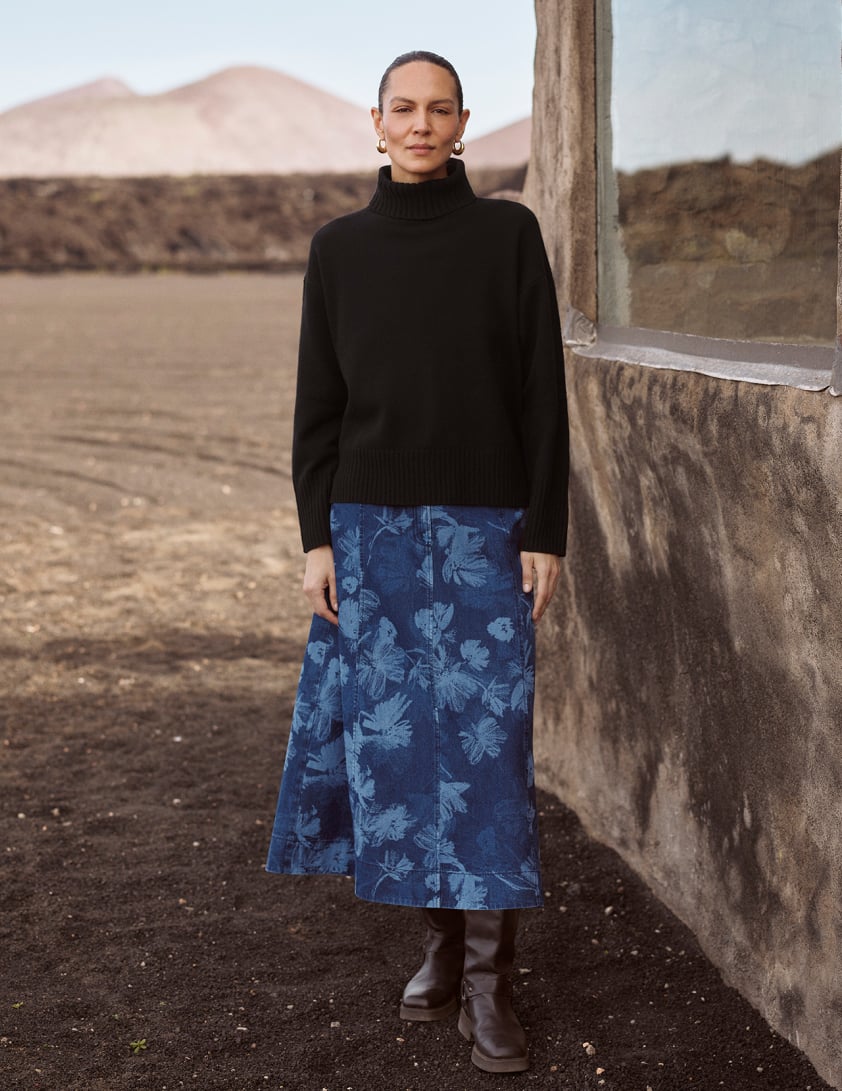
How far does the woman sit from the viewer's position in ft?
8.26

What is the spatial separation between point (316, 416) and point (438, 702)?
1.92 feet

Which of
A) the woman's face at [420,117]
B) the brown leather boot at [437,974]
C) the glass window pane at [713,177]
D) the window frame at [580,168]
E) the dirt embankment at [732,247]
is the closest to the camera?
the woman's face at [420,117]

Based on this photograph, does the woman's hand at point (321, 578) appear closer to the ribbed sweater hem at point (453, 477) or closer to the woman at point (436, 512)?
the woman at point (436, 512)

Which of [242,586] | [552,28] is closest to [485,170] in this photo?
[242,586]

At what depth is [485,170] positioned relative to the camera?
39688 millimetres

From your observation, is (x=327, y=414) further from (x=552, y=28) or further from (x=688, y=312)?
(x=552, y=28)

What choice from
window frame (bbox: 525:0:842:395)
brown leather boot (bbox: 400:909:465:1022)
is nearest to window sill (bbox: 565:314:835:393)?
window frame (bbox: 525:0:842:395)

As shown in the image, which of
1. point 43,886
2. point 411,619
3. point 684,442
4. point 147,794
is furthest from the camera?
point 147,794

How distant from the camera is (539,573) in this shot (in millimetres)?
2578

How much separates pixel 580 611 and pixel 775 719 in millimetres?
1085

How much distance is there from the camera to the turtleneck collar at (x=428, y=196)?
2.51 m

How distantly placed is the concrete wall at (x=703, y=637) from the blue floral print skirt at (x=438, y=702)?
0.47 m

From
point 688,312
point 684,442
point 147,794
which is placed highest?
point 688,312

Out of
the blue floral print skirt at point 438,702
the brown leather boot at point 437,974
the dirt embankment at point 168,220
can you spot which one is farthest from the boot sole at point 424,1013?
the dirt embankment at point 168,220
